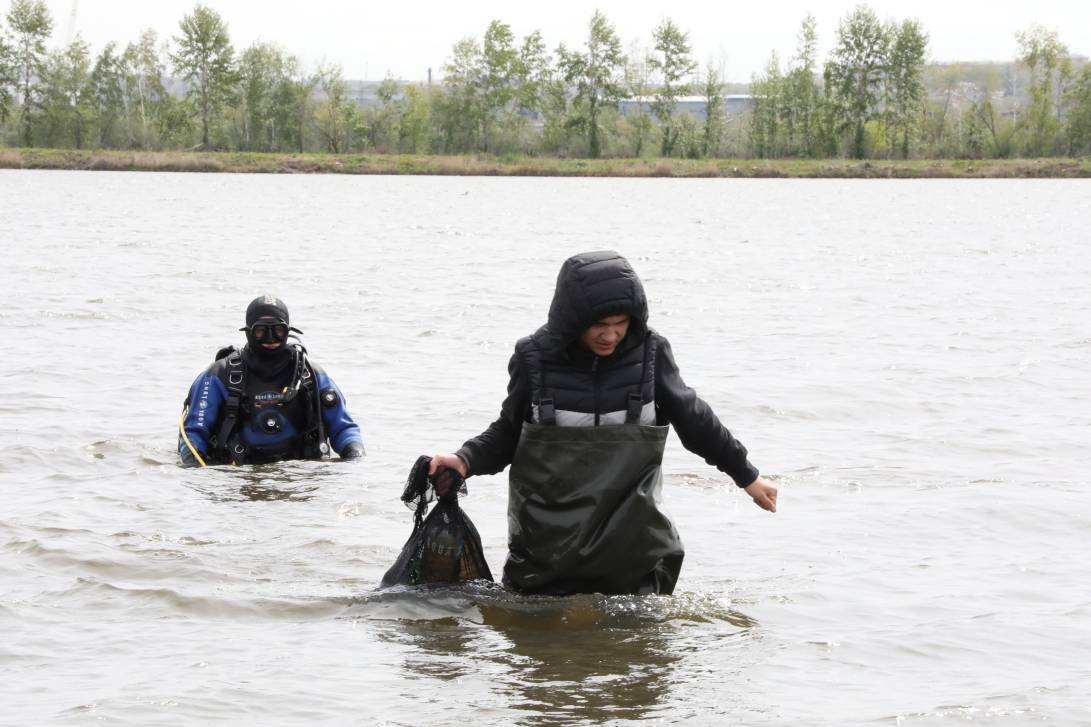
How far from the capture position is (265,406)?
9.68 meters

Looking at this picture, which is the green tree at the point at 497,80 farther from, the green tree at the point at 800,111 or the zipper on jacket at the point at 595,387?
the zipper on jacket at the point at 595,387

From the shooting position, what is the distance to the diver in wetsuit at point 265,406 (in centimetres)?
946

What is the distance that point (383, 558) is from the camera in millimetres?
8039

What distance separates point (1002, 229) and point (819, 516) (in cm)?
3574

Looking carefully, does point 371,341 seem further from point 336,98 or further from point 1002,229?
point 336,98

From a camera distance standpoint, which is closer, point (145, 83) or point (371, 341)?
point (371, 341)

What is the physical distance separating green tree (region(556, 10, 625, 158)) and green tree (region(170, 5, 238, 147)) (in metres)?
25.8

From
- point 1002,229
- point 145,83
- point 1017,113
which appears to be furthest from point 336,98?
point 1002,229

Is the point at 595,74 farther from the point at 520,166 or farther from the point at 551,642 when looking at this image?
the point at 551,642

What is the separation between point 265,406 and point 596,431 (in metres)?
4.61

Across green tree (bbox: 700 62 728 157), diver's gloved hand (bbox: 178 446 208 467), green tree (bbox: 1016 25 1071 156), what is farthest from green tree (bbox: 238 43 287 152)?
diver's gloved hand (bbox: 178 446 208 467)

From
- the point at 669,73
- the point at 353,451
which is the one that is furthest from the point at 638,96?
the point at 353,451

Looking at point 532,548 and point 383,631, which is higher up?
point 532,548

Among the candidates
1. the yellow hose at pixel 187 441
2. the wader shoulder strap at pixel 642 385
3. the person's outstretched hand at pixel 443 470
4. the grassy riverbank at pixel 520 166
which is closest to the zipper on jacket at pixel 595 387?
the wader shoulder strap at pixel 642 385
